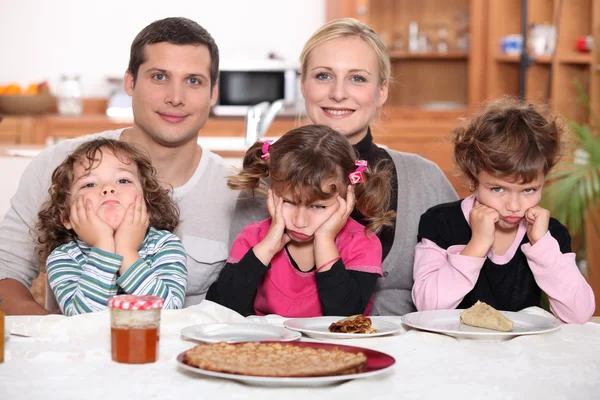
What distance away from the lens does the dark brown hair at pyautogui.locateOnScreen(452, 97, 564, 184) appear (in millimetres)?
1778

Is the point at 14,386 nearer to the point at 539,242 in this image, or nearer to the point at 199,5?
the point at 539,242

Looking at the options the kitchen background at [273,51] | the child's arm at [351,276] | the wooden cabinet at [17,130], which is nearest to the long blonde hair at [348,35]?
the child's arm at [351,276]

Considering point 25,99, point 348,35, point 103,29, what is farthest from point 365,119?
point 103,29

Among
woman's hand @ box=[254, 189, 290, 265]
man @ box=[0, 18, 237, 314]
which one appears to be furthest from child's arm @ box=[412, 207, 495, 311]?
man @ box=[0, 18, 237, 314]

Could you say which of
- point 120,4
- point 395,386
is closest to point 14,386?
point 395,386

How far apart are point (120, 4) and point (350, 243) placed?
398 cm

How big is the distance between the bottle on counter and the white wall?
381 millimetres

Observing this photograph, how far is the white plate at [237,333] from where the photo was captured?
138cm

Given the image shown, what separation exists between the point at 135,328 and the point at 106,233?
0.52 m

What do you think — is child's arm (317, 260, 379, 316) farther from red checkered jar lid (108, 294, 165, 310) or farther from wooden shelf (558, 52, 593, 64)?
wooden shelf (558, 52, 593, 64)

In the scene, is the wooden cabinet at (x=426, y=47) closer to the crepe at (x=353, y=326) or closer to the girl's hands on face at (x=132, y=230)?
the girl's hands on face at (x=132, y=230)

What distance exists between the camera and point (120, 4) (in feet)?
17.9

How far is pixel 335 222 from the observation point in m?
1.80

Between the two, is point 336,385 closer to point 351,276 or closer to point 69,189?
point 351,276
